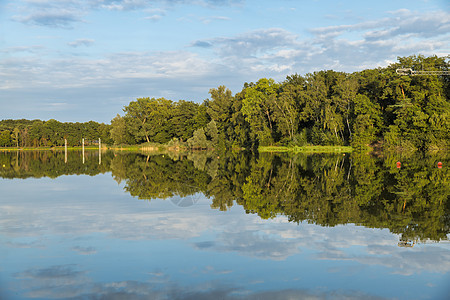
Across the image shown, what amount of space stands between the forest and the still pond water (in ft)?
163

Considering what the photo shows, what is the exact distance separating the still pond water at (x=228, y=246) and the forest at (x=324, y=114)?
4964 cm

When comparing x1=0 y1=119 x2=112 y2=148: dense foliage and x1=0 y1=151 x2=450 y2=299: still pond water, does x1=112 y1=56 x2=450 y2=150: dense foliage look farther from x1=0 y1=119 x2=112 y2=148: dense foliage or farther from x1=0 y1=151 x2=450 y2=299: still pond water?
x1=0 y1=151 x2=450 y2=299: still pond water

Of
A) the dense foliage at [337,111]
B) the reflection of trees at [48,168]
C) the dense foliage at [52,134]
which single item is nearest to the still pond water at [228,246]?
the reflection of trees at [48,168]

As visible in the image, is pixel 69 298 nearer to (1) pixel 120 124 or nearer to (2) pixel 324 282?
(2) pixel 324 282

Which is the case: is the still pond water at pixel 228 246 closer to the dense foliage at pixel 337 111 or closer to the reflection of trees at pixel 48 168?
Answer: the reflection of trees at pixel 48 168

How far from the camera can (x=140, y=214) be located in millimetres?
11414

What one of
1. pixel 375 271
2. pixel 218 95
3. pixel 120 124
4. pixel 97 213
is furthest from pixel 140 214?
pixel 120 124

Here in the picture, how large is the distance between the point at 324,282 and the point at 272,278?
0.76 m

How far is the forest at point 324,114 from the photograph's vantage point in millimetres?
59562

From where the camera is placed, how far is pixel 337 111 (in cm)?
7062

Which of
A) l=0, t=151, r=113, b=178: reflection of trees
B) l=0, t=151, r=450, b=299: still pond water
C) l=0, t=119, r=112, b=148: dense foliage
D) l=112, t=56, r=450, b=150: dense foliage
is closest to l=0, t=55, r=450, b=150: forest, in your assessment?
l=112, t=56, r=450, b=150: dense foliage

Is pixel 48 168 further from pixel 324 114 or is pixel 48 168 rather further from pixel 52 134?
pixel 52 134

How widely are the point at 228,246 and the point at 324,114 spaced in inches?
2461

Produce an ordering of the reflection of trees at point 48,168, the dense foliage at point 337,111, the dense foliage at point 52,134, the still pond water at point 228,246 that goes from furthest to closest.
Answer: the dense foliage at point 52,134, the dense foliage at point 337,111, the reflection of trees at point 48,168, the still pond water at point 228,246
